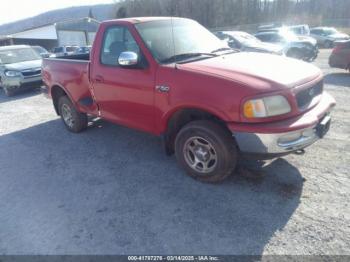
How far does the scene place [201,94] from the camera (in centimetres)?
320

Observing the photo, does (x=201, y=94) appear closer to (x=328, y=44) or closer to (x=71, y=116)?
(x=71, y=116)

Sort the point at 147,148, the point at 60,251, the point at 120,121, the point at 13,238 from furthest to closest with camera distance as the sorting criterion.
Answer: the point at 147,148 < the point at 120,121 < the point at 13,238 < the point at 60,251

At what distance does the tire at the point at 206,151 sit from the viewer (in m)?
3.31

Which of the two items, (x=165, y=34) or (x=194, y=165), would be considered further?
(x=165, y=34)

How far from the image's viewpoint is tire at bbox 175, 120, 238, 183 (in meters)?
3.31

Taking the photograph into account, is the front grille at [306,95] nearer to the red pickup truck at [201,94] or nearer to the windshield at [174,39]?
the red pickup truck at [201,94]

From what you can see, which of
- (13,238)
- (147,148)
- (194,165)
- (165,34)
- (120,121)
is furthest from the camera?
(147,148)

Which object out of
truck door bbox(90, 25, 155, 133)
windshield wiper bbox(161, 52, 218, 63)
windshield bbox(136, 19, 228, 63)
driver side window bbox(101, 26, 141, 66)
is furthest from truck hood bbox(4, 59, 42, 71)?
windshield wiper bbox(161, 52, 218, 63)

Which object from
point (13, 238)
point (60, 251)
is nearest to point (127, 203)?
point (60, 251)

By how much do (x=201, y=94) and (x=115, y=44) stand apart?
186 cm

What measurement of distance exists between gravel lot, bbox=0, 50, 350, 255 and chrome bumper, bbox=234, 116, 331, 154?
25.1 inches

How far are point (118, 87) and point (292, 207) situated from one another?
281 centimetres

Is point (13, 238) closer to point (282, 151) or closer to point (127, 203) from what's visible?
point (127, 203)

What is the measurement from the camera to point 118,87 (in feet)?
13.7
